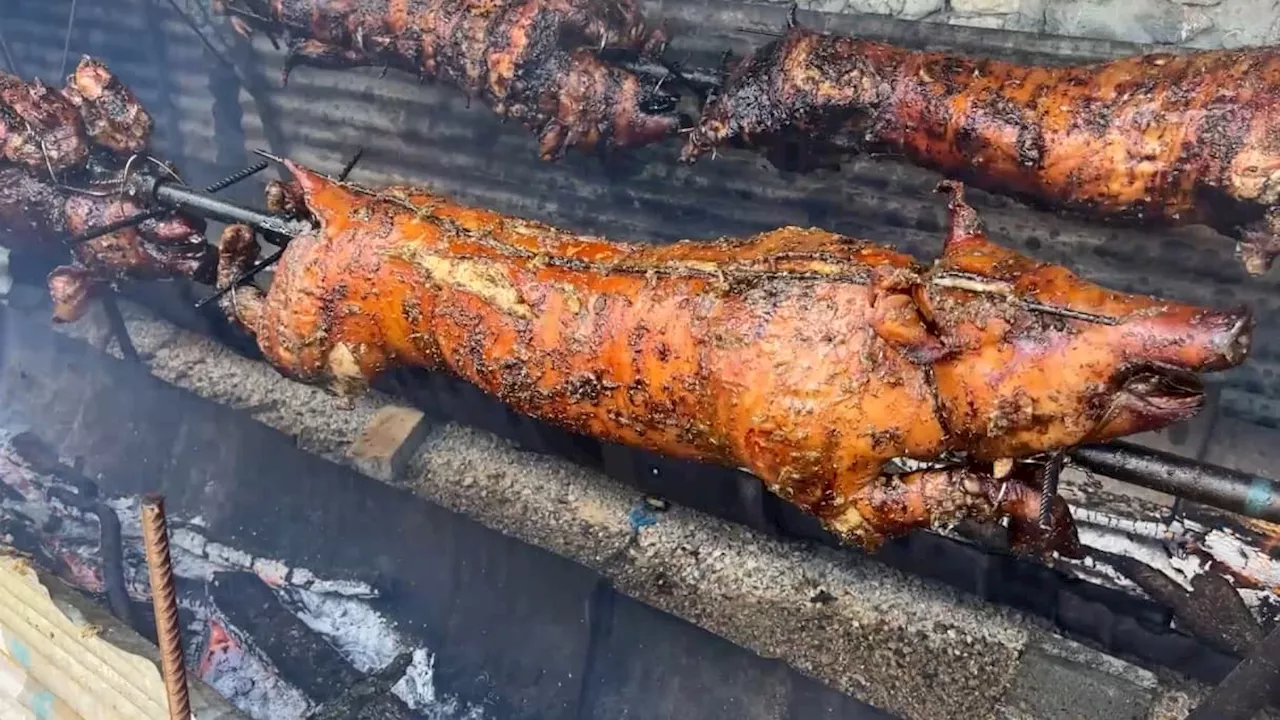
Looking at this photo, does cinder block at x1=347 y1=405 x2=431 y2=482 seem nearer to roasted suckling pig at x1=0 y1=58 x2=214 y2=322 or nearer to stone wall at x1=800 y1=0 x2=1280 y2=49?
roasted suckling pig at x1=0 y1=58 x2=214 y2=322

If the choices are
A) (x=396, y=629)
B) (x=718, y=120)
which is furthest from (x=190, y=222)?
(x=718, y=120)

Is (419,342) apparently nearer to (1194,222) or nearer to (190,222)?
(190,222)

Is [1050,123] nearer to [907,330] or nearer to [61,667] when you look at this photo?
[907,330]

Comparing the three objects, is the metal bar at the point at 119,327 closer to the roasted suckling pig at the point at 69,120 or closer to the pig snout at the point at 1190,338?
the roasted suckling pig at the point at 69,120

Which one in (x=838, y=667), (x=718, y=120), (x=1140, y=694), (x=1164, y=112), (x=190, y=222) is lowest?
(x=838, y=667)

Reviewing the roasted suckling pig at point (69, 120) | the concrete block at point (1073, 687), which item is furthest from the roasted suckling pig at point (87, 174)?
the concrete block at point (1073, 687)

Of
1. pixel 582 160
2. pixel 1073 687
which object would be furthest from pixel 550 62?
pixel 1073 687

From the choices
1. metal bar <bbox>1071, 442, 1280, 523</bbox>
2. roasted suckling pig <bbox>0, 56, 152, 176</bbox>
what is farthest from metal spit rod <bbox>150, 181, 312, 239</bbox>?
metal bar <bbox>1071, 442, 1280, 523</bbox>
